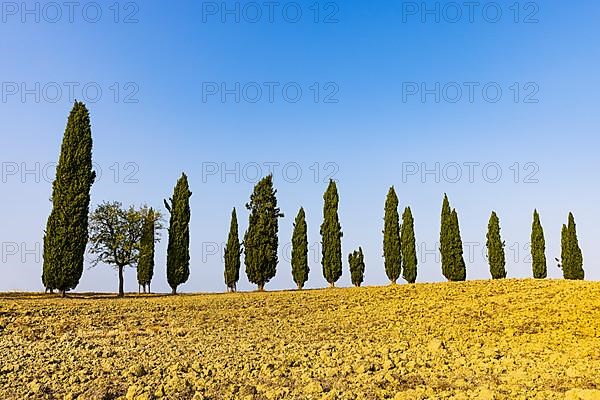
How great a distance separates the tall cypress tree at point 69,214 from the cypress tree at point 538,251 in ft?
106

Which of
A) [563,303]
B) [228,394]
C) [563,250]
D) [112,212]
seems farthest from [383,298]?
[563,250]

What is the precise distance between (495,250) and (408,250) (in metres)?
7.35

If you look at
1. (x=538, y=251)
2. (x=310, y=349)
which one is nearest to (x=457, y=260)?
(x=538, y=251)

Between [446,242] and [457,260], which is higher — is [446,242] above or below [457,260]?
above

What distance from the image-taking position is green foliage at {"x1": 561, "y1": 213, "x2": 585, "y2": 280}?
4169cm

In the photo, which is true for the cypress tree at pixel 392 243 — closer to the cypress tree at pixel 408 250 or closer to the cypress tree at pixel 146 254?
the cypress tree at pixel 408 250

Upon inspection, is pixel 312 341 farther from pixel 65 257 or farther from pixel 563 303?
pixel 65 257

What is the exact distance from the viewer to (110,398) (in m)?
7.01

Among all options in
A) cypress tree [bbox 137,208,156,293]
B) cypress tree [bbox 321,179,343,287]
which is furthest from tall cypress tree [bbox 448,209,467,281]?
cypress tree [bbox 137,208,156,293]

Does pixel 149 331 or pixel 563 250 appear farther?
pixel 563 250

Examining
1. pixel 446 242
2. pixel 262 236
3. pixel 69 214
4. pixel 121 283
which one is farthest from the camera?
pixel 446 242

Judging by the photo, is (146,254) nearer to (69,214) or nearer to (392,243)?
(69,214)

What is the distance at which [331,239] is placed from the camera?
3544 centimetres

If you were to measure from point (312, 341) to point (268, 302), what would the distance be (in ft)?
28.2
